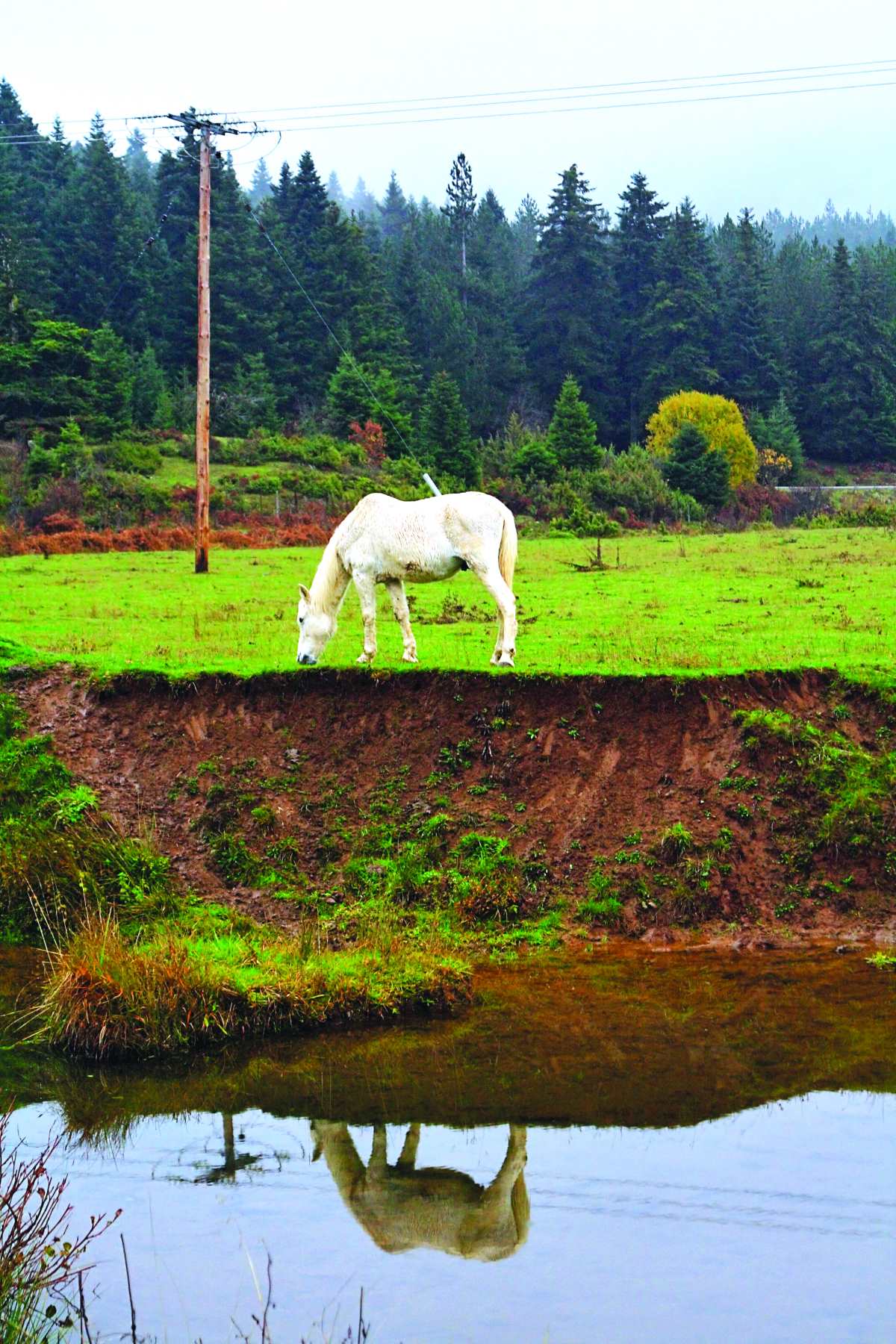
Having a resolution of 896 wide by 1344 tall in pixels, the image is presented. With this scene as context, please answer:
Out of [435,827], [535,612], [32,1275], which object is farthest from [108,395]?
[32,1275]

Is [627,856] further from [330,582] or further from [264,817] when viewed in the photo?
[330,582]

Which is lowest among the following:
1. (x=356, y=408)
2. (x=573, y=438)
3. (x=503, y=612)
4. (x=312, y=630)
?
(x=312, y=630)

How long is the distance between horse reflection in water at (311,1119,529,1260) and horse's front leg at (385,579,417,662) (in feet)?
27.0

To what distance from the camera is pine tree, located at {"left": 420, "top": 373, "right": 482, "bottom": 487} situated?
54656mm

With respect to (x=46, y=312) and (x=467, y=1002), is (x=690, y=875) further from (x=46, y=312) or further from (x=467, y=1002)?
(x=46, y=312)

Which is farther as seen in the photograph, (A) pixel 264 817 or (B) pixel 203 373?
(B) pixel 203 373

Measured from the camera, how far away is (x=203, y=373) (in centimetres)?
3005

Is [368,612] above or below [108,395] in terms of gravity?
below

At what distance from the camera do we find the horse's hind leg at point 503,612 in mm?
16547

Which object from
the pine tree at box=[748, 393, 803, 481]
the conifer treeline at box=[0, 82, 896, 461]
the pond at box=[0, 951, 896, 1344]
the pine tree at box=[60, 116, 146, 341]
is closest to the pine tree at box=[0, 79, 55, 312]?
the conifer treeline at box=[0, 82, 896, 461]

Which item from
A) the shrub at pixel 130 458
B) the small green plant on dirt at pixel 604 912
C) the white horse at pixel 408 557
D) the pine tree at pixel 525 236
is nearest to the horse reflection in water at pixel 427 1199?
the small green plant on dirt at pixel 604 912

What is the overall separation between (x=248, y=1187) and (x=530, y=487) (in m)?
43.8

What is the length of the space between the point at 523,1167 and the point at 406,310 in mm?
77686

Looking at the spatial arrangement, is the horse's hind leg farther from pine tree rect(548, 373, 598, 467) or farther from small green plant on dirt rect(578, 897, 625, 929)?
pine tree rect(548, 373, 598, 467)
